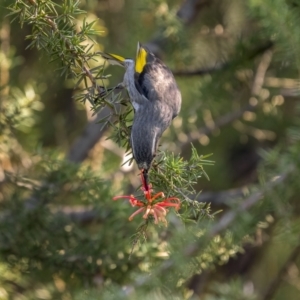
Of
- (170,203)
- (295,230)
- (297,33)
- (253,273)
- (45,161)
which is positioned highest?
(297,33)

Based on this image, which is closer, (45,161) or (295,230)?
(295,230)

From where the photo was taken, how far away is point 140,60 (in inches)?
113

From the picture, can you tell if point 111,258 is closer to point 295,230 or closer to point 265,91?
point 295,230

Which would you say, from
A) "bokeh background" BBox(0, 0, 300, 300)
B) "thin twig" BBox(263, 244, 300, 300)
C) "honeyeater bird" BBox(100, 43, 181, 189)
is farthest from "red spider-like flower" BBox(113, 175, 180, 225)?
"thin twig" BBox(263, 244, 300, 300)

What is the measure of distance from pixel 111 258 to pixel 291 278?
3.70ft

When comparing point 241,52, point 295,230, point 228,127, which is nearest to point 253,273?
point 228,127

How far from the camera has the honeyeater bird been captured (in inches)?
101

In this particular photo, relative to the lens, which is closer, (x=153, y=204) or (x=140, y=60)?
(x=153, y=204)

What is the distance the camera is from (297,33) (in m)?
2.29

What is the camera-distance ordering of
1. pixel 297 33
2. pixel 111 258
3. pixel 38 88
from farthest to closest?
pixel 38 88 → pixel 111 258 → pixel 297 33

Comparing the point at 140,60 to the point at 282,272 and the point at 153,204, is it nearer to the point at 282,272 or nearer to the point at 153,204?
the point at 153,204

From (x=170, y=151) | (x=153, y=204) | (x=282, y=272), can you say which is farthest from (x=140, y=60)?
(x=282, y=272)

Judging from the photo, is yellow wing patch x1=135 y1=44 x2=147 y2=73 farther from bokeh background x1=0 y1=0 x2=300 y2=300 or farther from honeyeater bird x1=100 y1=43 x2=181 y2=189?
bokeh background x1=0 y1=0 x2=300 y2=300

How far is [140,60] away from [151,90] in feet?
0.52
